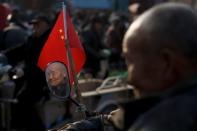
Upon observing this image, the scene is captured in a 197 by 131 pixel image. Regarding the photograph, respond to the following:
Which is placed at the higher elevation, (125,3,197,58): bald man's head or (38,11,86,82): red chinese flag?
(125,3,197,58): bald man's head

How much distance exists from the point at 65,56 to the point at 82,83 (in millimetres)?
5188

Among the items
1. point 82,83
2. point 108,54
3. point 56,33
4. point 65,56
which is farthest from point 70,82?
point 108,54

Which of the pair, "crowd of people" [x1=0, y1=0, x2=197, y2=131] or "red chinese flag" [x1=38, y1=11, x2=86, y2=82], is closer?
"crowd of people" [x1=0, y1=0, x2=197, y2=131]

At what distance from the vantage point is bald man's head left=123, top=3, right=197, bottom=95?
6.26ft

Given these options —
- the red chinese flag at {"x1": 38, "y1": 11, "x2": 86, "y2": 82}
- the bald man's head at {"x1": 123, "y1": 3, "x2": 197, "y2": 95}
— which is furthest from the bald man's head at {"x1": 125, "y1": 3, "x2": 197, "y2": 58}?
the red chinese flag at {"x1": 38, "y1": 11, "x2": 86, "y2": 82}

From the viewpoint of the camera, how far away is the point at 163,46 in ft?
6.26

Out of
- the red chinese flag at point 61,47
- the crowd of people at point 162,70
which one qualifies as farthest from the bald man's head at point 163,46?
the red chinese flag at point 61,47

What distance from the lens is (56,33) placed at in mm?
3789

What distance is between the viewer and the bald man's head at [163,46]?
1907 mm

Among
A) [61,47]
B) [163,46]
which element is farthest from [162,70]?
[61,47]

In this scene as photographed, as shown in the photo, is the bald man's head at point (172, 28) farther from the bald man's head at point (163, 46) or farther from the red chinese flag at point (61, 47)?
the red chinese flag at point (61, 47)

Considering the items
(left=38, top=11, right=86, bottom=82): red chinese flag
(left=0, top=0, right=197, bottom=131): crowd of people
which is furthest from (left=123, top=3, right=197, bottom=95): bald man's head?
(left=38, top=11, right=86, bottom=82): red chinese flag

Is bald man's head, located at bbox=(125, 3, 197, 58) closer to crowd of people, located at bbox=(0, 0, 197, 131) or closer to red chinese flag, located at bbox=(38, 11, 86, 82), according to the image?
crowd of people, located at bbox=(0, 0, 197, 131)

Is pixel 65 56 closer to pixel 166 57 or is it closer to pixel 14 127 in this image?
pixel 166 57
